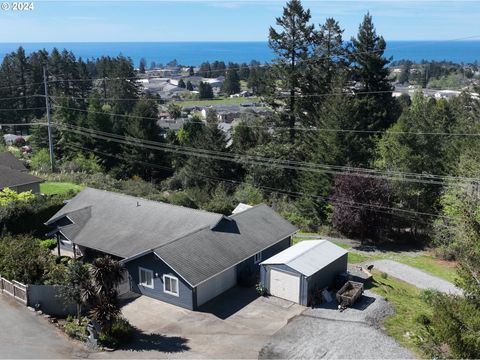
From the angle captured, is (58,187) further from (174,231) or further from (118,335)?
(118,335)

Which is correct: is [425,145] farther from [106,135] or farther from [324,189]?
[106,135]

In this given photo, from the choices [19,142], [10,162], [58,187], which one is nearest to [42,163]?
[10,162]

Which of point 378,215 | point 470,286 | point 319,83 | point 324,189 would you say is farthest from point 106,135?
point 470,286

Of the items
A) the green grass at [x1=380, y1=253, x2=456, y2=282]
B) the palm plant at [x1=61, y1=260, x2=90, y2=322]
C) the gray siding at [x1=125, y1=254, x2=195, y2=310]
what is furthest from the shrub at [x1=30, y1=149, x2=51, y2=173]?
the green grass at [x1=380, y1=253, x2=456, y2=282]

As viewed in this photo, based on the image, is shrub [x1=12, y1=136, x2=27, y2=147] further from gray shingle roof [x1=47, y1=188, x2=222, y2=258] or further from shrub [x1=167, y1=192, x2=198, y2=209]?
gray shingle roof [x1=47, y1=188, x2=222, y2=258]

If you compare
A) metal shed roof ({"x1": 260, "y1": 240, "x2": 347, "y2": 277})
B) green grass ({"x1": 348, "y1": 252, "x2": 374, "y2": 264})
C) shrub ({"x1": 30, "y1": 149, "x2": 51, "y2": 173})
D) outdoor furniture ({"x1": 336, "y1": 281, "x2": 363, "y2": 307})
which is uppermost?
metal shed roof ({"x1": 260, "y1": 240, "x2": 347, "y2": 277})

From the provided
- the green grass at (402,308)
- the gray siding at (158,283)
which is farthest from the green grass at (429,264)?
the gray siding at (158,283)

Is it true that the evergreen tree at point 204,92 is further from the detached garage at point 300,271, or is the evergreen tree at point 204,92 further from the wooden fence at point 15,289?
the wooden fence at point 15,289
